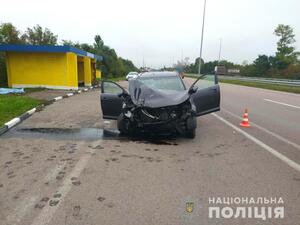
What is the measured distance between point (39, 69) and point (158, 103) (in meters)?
18.3

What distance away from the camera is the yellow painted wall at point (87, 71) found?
29328 millimetres

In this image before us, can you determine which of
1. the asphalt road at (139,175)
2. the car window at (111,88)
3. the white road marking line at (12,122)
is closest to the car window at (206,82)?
the asphalt road at (139,175)

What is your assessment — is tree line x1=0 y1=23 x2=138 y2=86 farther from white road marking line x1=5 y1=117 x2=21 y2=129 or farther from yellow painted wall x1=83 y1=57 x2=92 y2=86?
white road marking line x1=5 y1=117 x2=21 y2=129

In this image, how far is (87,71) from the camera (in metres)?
29.4

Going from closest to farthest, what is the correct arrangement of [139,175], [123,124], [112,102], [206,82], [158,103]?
1. [139,175]
2. [158,103]
3. [123,124]
4. [112,102]
5. [206,82]

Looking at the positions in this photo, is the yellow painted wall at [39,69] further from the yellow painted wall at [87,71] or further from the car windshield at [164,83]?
the car windshield at [164,83]

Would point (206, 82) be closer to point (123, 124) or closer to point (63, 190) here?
point (123, 124)

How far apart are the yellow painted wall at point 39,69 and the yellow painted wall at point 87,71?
641 centimetres

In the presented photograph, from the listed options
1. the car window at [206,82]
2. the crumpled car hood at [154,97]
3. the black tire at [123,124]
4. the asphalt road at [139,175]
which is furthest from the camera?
the car window at [206,82]

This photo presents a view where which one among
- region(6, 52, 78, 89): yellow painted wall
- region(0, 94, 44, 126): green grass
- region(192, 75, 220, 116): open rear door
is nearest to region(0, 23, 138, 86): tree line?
region(6, 52, 78, 89): yellow painted wall

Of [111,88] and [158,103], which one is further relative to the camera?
[111,88]

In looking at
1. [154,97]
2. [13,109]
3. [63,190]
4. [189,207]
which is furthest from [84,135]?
[13,109]

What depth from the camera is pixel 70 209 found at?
3.62m

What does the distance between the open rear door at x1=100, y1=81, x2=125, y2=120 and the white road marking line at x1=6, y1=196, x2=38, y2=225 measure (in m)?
4.34
